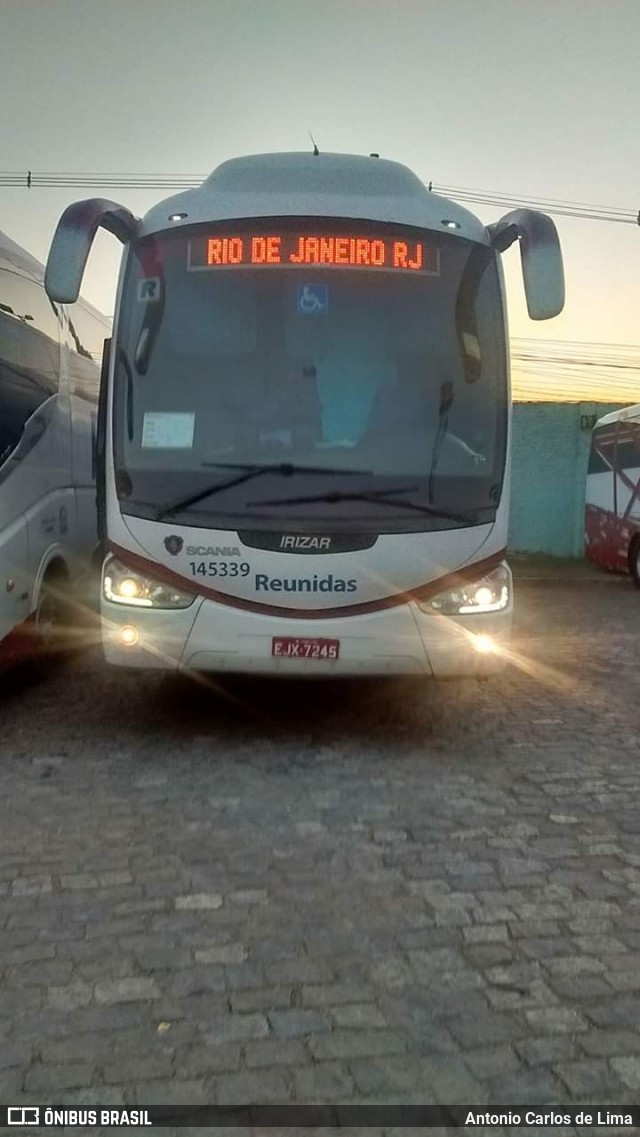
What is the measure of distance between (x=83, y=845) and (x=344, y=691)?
333cm

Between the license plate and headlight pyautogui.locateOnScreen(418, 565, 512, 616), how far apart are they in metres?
0.59

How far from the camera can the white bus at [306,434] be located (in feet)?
Answer: 18.6

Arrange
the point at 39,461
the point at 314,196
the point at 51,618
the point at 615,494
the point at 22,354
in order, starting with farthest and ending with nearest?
the point at 615,494 → the point at 51,618 → the point at 39,461 → the point at 22,354 → the point at 314,196

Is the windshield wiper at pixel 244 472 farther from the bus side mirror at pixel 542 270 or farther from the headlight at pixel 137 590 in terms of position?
the bus side mirror at pixel 542 270

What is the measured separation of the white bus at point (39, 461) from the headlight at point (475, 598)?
2971 millimetres

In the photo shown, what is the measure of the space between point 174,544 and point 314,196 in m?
2.34

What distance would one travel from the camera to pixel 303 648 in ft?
18.8

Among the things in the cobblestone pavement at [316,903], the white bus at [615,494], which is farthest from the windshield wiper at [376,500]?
the white bus at [615,494]

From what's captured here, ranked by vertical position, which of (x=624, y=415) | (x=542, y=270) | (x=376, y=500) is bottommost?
(x=376, y=500)

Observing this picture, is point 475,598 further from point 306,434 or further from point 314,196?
point 314,196

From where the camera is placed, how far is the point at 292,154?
21.7ft

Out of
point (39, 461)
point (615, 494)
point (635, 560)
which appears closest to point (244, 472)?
point (39, 461)

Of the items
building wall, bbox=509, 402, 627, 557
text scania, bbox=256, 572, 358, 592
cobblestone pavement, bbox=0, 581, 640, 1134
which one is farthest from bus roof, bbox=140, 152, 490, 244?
building wall, bbox=509, 402, 627, 557

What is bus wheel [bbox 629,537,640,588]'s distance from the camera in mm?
17234
